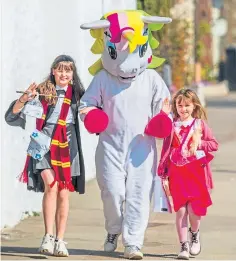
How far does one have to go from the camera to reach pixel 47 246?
8672 mm

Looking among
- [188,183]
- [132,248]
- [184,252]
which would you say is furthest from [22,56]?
[184,252]

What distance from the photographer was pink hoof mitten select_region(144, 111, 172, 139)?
27.7ft

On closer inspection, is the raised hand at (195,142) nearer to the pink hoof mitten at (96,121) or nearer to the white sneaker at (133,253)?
the pink hoof mitten at (96,121)

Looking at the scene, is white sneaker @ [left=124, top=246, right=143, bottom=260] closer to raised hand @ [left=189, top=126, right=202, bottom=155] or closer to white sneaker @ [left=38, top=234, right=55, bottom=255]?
white sneaker @ [left=38, top=234, right=55, bottom=255]

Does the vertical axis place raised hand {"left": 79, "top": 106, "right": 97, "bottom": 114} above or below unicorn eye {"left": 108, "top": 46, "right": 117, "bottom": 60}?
below

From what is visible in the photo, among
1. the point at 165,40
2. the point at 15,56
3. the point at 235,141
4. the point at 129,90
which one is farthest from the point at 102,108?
the point at 165,40

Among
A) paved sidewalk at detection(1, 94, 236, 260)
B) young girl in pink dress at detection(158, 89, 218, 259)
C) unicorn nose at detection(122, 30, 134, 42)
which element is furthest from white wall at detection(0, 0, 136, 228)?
young girl in pink dress at detection(158, 89, 218, 259)

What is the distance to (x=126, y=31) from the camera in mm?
8570

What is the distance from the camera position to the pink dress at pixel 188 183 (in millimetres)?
8727

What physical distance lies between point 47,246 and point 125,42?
1742mm

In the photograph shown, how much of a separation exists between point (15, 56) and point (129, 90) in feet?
7.06

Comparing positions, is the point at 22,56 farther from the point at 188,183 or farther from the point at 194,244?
the point at 194,244

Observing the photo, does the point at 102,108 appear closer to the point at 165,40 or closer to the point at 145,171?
the point at 145,171

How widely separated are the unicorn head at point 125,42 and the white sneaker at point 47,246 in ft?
4.61
